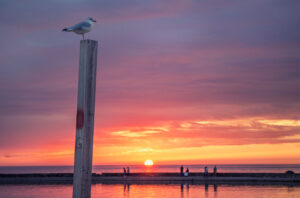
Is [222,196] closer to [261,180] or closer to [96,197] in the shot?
[96,197]

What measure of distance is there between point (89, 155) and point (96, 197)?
64.3 feet

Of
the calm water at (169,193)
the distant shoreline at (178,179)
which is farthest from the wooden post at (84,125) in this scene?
the distant shoreline at (178,179)

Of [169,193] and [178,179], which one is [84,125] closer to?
[169,193]

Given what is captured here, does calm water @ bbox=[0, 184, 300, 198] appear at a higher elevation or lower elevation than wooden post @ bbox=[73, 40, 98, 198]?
lower

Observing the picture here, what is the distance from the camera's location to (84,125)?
6449 millimetres

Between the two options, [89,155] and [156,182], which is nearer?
[89,155]

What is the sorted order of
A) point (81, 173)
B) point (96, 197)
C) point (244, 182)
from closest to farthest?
point (81, 173), point (96, 197), point (244, 182)

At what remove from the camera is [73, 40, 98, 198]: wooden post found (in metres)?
6.39

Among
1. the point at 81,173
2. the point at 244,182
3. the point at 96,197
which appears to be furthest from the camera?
the point at 244,182

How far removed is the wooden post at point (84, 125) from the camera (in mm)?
6387

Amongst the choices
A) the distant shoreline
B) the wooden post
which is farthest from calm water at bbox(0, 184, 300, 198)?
the wooden post

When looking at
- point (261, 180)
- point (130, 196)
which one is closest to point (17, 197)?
point (130, 196)

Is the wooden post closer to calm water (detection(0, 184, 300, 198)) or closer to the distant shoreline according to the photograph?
calm water (detection(0, 184, 300, 198))

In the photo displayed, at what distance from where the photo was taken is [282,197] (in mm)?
25266
